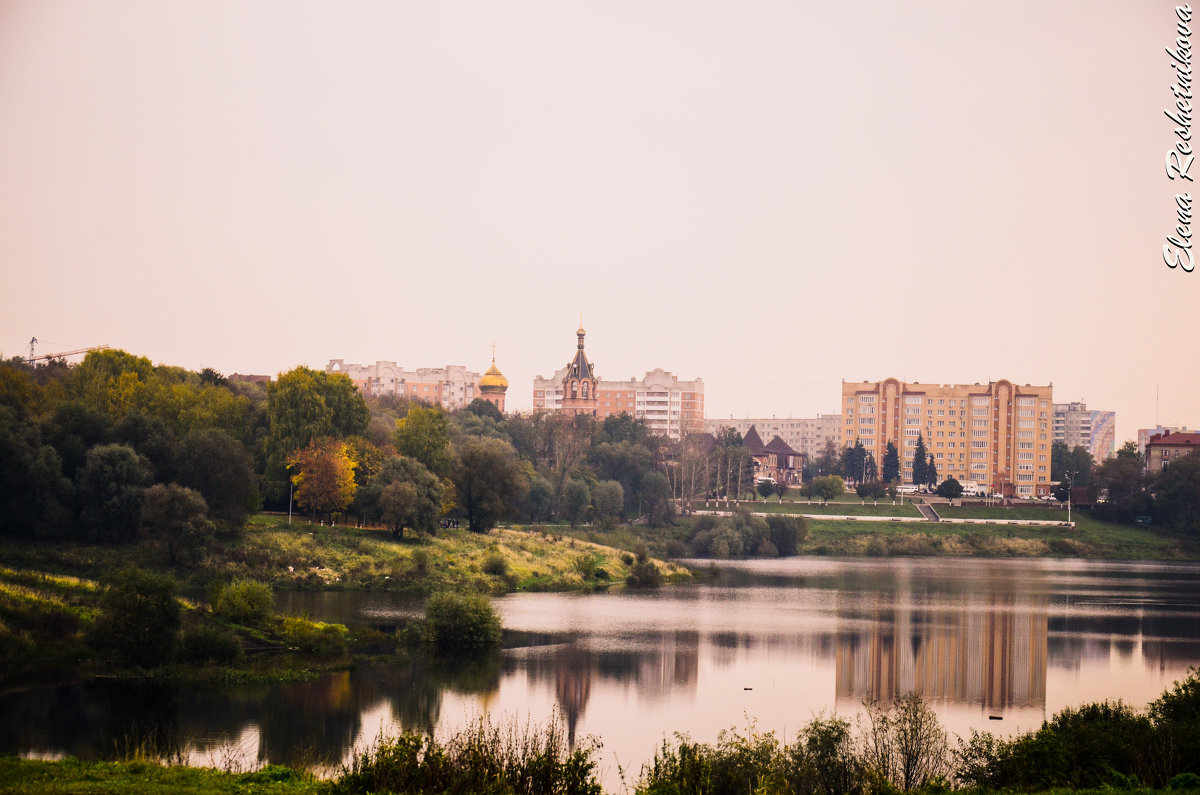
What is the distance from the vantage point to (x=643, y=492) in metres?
85.1

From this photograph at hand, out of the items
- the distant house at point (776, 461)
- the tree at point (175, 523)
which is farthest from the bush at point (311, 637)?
the distant house at point (776, 461)

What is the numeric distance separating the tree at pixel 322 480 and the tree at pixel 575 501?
2196cm

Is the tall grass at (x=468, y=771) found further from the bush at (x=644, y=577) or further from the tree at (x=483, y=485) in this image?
the tree at (x=483, y=485)

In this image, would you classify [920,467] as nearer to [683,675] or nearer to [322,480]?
[322,480]

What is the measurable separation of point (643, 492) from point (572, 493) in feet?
34.7

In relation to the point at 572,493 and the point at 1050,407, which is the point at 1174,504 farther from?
the point at 572,493

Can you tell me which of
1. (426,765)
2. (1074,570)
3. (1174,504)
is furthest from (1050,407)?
(426,765)

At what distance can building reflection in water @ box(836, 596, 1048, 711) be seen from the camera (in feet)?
102

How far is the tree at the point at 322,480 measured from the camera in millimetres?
55031

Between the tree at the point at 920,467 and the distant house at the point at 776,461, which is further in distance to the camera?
the distant house at the point at 776,461

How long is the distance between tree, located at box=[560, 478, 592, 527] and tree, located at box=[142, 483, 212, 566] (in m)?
34.0

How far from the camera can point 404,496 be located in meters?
54.7

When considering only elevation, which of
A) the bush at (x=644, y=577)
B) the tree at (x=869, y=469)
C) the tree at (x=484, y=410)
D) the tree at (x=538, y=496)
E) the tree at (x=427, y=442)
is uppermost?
the tree at (x=484, y=410)

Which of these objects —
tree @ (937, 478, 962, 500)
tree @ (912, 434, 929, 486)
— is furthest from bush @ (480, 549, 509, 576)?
tree @ (912, 434, 929, 486)
